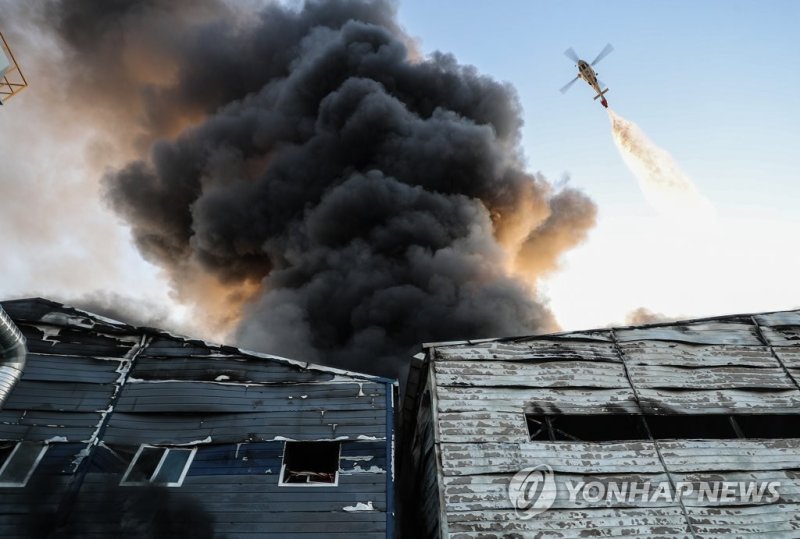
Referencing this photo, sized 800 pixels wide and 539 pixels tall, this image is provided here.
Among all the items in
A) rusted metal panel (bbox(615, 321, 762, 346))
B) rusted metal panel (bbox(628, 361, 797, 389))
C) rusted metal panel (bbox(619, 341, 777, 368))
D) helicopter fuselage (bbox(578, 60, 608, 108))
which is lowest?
rusted metal panel (bbox(628, 361, 797, 389))

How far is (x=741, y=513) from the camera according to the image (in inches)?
311

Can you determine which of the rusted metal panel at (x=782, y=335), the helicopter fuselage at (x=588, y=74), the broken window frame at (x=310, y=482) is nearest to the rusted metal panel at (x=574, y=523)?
the broken window frame at (x=310, y=482)

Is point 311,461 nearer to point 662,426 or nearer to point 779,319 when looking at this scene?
point 662,426

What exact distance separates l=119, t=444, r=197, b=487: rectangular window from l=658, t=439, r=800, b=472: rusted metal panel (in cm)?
843

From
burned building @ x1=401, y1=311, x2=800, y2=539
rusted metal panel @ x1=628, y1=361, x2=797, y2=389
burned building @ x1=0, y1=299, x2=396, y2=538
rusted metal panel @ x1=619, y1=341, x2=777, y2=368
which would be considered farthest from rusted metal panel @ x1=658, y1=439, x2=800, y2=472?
burned building @ x1=0, y1=299, x2=396, y2=538

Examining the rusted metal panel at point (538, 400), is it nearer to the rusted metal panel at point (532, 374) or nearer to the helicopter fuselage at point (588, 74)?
the rusted metal panel at point (532, 374)

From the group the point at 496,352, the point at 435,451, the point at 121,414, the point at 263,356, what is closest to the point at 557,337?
the point at 496,352

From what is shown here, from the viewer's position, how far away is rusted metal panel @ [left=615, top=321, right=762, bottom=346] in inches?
409

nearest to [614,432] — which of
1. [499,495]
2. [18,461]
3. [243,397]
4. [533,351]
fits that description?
[533,351]

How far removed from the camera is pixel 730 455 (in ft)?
28.4

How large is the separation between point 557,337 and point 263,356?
6.21 m

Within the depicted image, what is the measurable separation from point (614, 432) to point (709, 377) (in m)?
2.74

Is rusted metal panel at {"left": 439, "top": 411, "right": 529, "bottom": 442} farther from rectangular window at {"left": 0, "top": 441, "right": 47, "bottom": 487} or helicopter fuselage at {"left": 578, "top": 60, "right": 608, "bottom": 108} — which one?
helicopter fuselage at {"left": 578, "top": 60, "right": 608, "bottom": 108}

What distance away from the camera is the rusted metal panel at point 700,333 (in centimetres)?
1039
